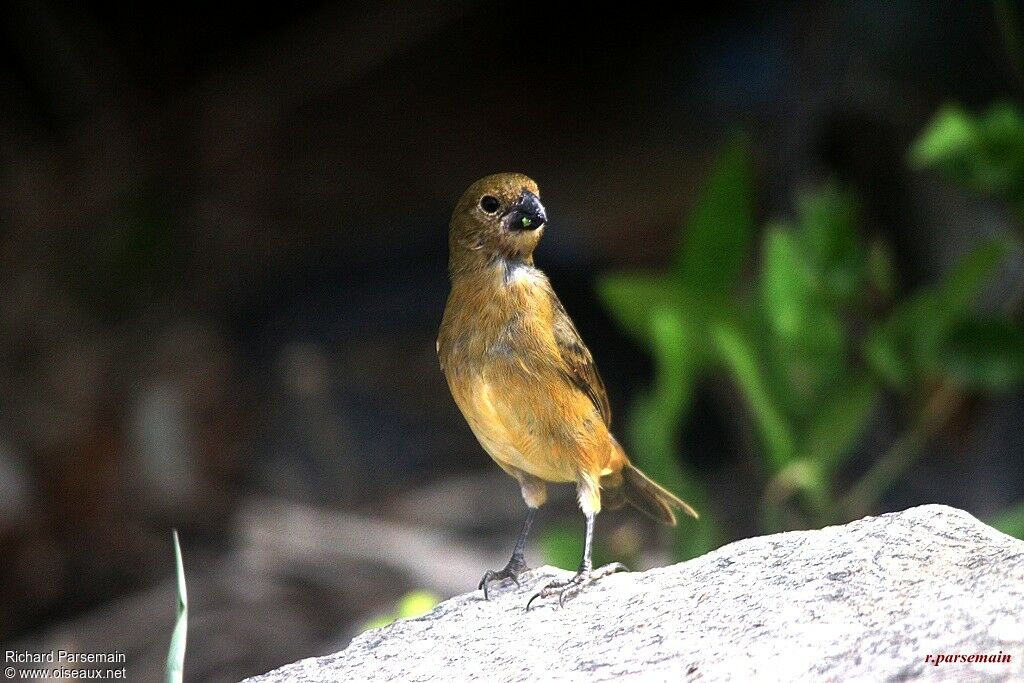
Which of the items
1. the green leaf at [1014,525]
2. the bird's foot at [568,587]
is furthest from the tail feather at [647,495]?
the green leaf at [1014,525]

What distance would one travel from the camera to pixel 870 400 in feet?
19.3

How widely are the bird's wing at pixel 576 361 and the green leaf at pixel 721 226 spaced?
7.03 ft

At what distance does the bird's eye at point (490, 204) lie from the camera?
12.2ft

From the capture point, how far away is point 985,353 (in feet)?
18.9

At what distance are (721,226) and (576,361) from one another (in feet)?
7.81

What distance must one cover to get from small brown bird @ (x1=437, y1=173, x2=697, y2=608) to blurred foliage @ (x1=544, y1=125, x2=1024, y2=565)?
1.72 meters

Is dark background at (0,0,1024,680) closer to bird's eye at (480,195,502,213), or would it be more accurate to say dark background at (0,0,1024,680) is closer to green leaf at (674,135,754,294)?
green leaf at (674,135,754,294)

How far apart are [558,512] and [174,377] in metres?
2.40

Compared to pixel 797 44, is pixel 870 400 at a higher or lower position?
lower

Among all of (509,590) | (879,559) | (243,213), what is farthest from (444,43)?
(879,559)

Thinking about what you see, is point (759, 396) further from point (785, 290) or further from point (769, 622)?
point (769, 622)

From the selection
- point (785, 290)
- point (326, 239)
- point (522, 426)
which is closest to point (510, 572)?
point (522, 426)

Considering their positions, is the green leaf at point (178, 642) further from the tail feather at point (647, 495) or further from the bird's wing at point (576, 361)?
the tail feather at point (647, 495)

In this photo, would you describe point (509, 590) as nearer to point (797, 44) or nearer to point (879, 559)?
point (879, 559)
